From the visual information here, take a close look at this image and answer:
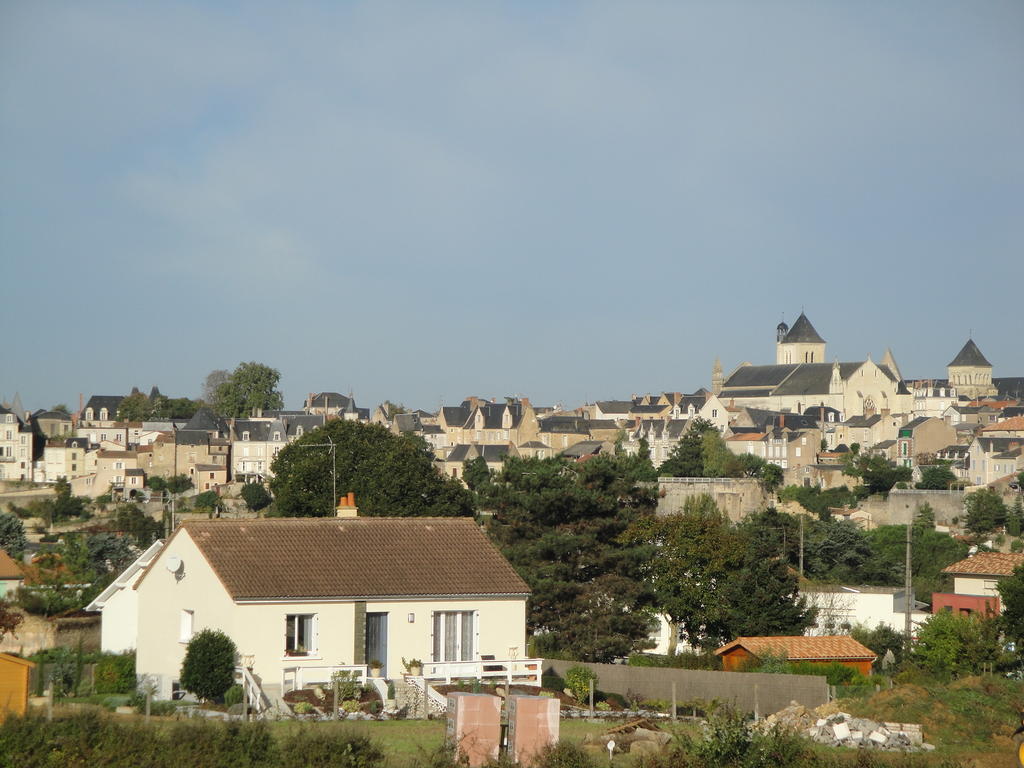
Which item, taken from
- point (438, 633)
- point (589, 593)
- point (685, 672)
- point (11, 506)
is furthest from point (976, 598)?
point (11, 506)

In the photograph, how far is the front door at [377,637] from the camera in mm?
20547

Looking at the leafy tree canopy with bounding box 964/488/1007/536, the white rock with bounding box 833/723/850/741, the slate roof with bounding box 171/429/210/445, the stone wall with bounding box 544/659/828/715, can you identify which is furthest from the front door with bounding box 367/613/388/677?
the slate roof with bounding box 171/429/210/445

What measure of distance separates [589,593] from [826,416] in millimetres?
85835

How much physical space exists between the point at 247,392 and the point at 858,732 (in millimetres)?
102154

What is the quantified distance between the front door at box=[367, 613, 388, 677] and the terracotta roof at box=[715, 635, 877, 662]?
26.0 feet

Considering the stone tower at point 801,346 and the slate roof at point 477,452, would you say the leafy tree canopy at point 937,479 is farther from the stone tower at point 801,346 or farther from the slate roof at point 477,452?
the stone tower at point 801,346

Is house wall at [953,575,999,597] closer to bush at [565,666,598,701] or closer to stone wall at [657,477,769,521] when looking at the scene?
bush at [565,666,598,701]

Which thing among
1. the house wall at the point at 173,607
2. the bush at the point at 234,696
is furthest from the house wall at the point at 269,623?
the bush at the point at 234,696

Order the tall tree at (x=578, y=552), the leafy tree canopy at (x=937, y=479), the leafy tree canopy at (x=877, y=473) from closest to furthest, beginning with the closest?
1. the tall tree at (x=578, y=552)
2. the leafy tree canopy at (x=937, y=479)
3. the leafy tree canopy at (x=877, y=473)

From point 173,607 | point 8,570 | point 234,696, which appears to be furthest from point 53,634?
point 234,696

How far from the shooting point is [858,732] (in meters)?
17.6

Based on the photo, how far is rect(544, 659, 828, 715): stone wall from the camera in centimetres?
2105

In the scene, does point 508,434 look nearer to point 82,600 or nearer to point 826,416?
point 826,416

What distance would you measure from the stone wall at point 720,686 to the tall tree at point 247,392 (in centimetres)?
9418
